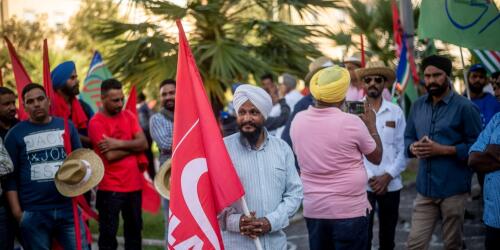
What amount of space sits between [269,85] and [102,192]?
359cm

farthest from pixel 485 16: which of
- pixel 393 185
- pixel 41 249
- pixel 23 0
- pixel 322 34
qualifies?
pixel 23 0

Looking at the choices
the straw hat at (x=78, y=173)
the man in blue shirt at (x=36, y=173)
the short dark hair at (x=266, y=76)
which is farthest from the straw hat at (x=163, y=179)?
the short dark hair at (x=266, y=76)

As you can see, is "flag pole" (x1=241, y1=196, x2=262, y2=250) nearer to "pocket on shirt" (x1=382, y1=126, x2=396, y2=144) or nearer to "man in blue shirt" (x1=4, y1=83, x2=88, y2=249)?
"man in blue shirt" (x1=4, y1=83, x2=88, y2=249)

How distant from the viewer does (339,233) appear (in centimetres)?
527

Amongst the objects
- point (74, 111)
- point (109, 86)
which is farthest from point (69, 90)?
point (109, 86)

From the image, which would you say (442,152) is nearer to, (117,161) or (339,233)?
(339,233)

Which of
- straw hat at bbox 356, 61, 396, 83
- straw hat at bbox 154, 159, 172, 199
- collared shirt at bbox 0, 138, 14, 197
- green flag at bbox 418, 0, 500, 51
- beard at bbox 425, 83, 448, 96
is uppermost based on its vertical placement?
green flag at bbox 418, 0, 500, 51

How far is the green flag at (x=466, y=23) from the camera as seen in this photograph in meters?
6.80

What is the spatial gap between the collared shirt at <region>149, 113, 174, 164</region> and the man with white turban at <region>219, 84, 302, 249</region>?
8.06 ft

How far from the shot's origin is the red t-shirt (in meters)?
7.06

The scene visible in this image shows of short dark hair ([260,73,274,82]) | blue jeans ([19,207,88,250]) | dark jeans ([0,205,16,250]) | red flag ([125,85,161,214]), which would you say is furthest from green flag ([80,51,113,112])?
dark jeans ([0,205,16,250])

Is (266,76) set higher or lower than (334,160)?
higher

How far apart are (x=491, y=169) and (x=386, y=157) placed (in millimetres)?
1792

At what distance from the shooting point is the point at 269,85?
33.0ft
